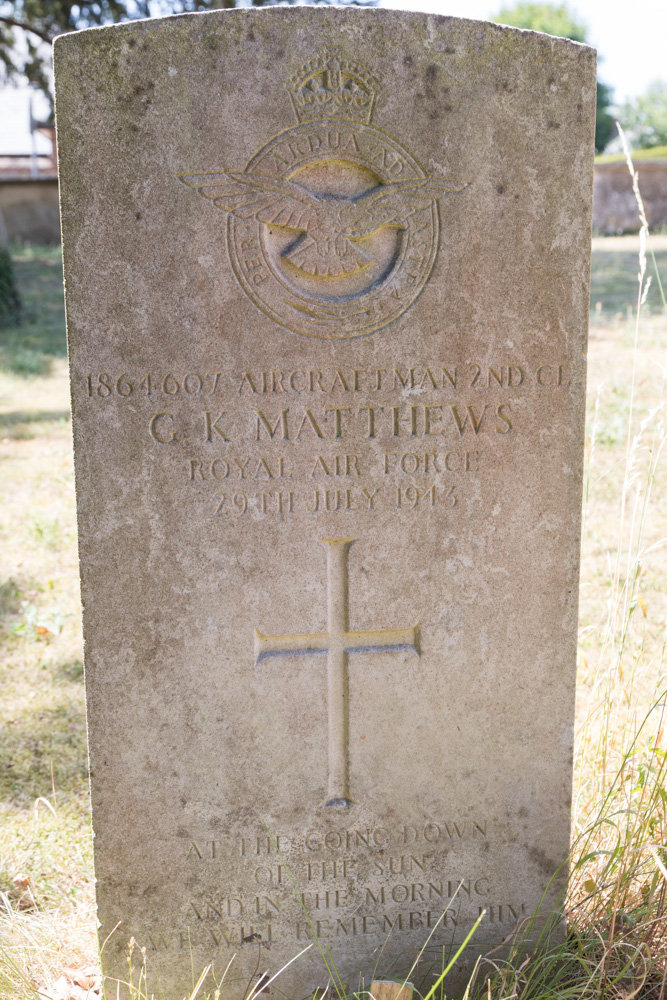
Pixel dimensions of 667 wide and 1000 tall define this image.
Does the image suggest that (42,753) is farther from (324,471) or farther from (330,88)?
(330,88)

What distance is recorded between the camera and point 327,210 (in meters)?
1.98

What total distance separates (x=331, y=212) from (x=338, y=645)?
0.97 m

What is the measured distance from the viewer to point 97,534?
2.04 meters

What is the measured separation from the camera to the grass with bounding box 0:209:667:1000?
2.29 m

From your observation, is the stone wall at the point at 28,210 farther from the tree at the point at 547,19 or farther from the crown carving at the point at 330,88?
the tree at the point at 547,19

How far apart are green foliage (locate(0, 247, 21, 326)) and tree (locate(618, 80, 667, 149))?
152ft

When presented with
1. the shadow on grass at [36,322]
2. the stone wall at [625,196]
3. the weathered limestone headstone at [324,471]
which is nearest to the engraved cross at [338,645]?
the weathered limestone headstone at [324,471]

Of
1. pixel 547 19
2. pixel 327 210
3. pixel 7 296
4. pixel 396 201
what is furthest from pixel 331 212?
pixel 547 19

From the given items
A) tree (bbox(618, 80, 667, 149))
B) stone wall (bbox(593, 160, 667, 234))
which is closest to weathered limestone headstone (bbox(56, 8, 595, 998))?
stone wall (bbox(593, 160, 667, 234))

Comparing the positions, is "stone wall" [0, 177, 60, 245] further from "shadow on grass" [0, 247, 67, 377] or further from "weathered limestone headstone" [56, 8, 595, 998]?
"weathered limestone headstone" [56, 8, 595, 998]

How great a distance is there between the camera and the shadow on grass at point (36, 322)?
9.69 metres

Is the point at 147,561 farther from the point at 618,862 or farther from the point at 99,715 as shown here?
the point at 618,862

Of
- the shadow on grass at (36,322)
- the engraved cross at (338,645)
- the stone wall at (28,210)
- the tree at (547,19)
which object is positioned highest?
the tree at (547,19)

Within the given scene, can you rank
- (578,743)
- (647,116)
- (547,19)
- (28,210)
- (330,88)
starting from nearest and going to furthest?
(330,88), (578,743), (28,210), (547,19), (647,116)
